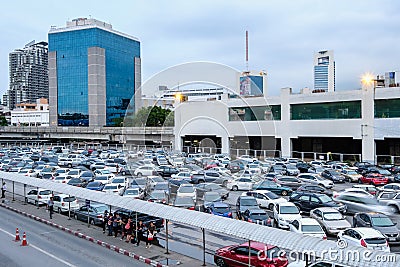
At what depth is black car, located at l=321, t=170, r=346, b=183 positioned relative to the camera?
95.9 ft

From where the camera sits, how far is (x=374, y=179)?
92.4ft

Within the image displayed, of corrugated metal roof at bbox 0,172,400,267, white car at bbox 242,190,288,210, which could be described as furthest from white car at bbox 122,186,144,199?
white car at bbox 242,190,288,210

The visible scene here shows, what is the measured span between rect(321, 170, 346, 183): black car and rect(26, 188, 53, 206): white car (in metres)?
19.9

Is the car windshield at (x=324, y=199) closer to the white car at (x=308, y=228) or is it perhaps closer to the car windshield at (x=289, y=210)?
the car windshield at (x=289, y=210)

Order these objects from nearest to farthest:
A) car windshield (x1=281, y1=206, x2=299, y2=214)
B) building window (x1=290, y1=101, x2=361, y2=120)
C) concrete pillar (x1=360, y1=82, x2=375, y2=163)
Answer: car windshield (x1=281, y1=206, x2=299, y2=214) → concrete pillar (x1=360, y1=82, x2=375, y2=163) → building window (x1=290, y1=101, x2=361, y2=120)

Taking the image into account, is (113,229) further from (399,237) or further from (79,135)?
(79,135)

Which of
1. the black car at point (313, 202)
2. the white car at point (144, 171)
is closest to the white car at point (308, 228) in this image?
the black car at point (313, 202)

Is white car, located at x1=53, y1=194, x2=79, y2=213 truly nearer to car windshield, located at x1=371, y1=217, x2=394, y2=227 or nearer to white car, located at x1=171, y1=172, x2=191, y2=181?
white car, located at x1=171, y1=172, x2=191, y2=181

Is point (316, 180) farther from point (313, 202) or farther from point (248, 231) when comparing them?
point (248, 231)

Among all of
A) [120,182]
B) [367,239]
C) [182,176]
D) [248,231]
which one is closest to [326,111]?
[182,176]

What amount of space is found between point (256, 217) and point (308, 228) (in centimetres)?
283

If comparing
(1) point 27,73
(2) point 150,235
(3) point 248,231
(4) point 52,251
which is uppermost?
(1) point 27,73

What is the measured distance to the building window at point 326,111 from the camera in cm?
3925

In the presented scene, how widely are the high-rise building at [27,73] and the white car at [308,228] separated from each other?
183m
